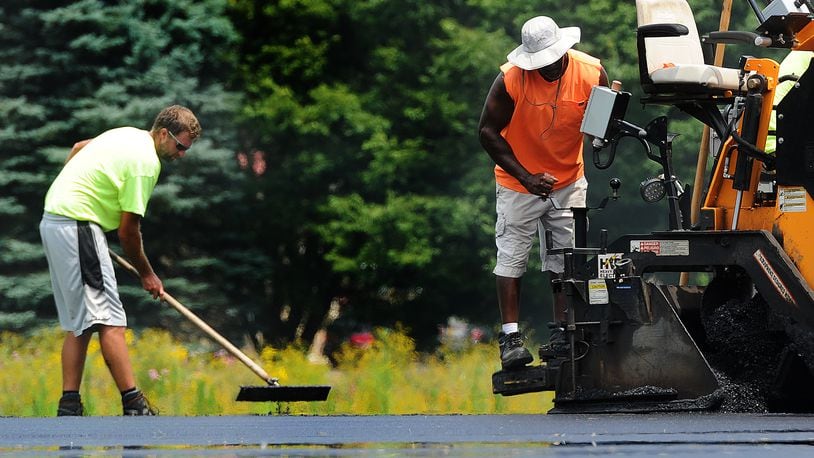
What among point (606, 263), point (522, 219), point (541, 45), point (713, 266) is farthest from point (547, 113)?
point (713, 266)

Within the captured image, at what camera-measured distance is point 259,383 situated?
12.3 meters

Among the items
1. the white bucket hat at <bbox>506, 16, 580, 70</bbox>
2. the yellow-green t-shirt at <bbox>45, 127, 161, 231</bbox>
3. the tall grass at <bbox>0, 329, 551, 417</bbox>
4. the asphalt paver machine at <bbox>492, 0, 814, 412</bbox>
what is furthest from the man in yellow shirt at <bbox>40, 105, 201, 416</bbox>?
the asphalt paver machine at <bbox>492, 0, 814, 412</bbox>

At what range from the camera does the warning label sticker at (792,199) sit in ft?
25.4

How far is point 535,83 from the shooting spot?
856cm

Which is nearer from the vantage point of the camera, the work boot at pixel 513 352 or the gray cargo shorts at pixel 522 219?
the work boot at pixel 513 352

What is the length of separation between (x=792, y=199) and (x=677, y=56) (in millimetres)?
945

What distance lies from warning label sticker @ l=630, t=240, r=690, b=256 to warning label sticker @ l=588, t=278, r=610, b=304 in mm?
234

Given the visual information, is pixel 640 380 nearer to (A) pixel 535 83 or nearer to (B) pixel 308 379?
(A) pixel 535 83

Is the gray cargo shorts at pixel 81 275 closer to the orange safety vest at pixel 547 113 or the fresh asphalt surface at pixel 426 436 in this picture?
the fresh asphalt surface at pixel 426 436

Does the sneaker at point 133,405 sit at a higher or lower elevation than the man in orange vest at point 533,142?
lower

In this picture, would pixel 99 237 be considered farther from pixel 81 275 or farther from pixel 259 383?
pixel 259 383

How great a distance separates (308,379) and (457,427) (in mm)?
5244

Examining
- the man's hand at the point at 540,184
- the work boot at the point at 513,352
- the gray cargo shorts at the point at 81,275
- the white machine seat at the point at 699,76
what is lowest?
the work boot at the point at 513,352

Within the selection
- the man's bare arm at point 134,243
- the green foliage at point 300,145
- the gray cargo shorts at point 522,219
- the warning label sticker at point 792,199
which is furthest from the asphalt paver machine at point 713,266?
the green foliage at point 300,145
